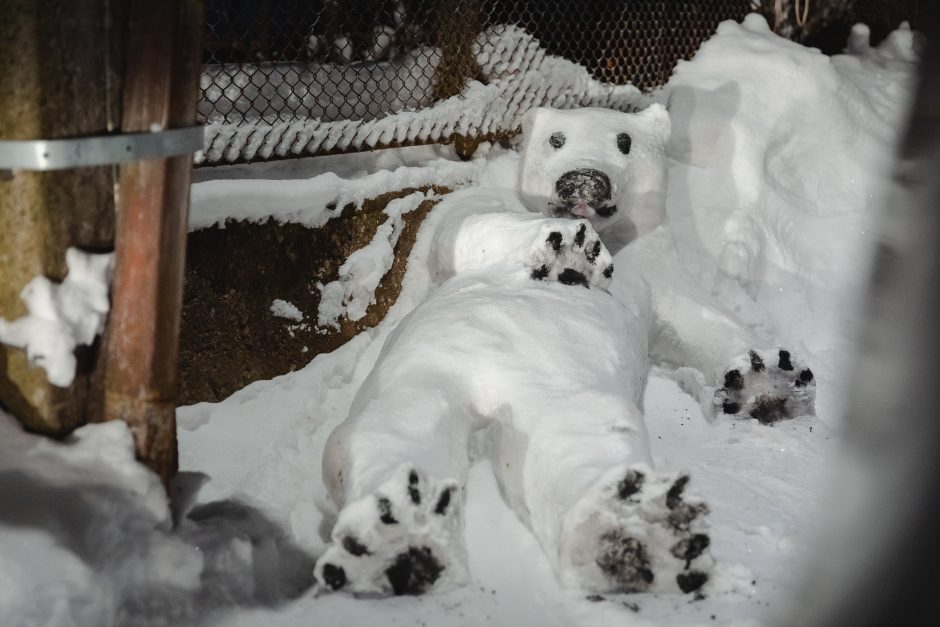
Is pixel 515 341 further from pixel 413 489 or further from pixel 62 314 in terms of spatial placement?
pixel 62 314

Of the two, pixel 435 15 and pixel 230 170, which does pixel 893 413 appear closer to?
pixel 230 170

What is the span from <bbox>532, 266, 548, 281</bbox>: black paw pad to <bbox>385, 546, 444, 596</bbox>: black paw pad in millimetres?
1255

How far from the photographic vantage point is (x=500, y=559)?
2463mm

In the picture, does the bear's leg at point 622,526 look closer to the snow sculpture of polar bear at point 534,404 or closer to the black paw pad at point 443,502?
the snow sculpture of polar bear at point 534,404

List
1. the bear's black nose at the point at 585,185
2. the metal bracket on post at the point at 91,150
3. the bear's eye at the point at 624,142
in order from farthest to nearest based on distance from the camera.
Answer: the bear's eye at the point at 624,142 < the bear's black nose at the point at 585,185 < the metal bracket on post at the point at 91,150

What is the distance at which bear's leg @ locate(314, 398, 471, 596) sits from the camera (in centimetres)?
209

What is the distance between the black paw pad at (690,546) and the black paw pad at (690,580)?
0.17 feet

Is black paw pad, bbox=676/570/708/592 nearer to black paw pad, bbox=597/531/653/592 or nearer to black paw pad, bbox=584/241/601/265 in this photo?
black paw pad, bbox=597/531/653/592

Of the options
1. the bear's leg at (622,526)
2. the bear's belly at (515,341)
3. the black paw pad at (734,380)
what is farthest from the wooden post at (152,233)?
the black paw pad at (734,380)

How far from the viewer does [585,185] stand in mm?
3547

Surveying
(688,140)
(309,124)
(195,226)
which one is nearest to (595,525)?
(195,226)

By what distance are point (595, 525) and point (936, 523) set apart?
1.47m

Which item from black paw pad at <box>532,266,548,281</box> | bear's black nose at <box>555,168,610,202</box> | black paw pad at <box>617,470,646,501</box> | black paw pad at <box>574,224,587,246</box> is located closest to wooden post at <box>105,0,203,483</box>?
black paw pad at <box>617,470,646,501</box>

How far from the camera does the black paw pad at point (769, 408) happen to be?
329 centimetres
